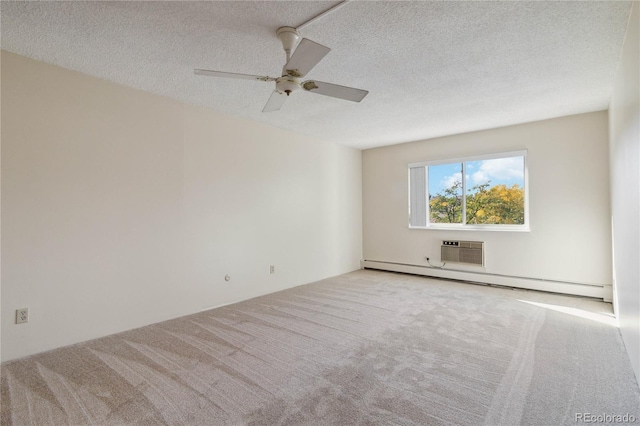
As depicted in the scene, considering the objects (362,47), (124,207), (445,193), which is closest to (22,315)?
(124,207)

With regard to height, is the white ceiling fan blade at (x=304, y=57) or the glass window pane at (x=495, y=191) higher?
the white ceiling fan blade at (x=304, y=57)

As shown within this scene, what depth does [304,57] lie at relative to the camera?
74.3 inches

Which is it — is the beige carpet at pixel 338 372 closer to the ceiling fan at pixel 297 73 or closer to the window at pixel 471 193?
the window at pixel 471 193

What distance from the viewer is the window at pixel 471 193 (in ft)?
15.2

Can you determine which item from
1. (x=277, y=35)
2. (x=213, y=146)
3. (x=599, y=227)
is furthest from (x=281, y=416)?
(x=599, y=227)

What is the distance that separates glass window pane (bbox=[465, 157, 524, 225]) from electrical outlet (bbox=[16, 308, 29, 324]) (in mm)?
5563

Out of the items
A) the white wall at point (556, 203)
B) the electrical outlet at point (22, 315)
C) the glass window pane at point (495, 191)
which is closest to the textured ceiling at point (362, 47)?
the white wall at point (556, 203)

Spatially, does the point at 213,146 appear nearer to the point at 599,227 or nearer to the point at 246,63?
the point at 246,63

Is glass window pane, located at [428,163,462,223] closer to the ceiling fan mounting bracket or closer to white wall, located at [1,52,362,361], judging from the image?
white wall, located at [1,52,362,361]

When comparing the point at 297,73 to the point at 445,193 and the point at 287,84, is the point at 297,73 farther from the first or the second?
the point at 445,193

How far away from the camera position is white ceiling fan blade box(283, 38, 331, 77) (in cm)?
176

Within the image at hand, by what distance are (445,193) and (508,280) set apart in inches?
66.3

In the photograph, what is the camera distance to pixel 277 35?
7.22ft

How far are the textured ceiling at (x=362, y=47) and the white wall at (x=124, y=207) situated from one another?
0.32 meters
